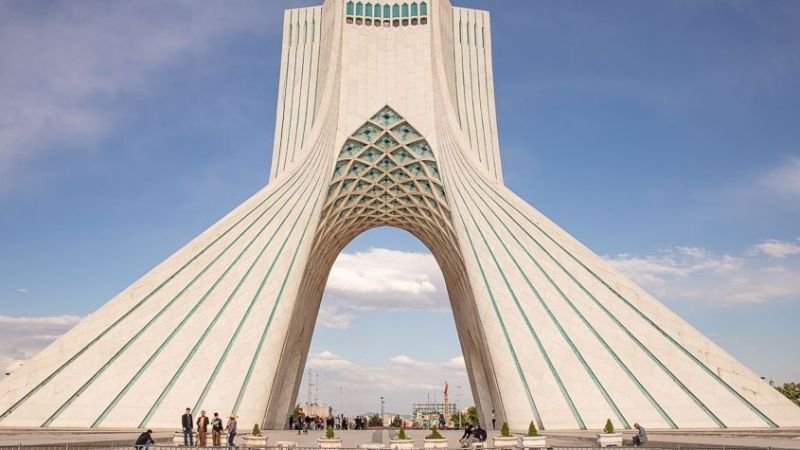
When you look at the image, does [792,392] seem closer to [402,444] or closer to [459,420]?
[459,420]

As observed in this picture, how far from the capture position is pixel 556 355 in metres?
18.2

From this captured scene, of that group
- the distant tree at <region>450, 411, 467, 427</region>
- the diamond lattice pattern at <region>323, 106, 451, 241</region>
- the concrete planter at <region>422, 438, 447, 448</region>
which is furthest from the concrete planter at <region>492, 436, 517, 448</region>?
the distant tree at <region>450, 411, 467, 427</region>

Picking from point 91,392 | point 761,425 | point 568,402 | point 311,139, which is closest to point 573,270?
point 568,402

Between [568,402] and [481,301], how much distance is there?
4481mm

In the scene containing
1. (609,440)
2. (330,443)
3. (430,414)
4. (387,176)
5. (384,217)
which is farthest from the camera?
(430,414)

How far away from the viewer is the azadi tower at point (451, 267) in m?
17.1

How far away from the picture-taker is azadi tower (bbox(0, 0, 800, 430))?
17.1 metres

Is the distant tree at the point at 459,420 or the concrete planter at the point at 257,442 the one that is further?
the distant tree at the point at 459,420

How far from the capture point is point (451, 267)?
98.9 ft

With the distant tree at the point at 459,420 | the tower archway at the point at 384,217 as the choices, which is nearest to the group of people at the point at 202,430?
the tower archway at the point at 384,217

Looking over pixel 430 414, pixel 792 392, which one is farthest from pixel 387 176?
pixel 430 414

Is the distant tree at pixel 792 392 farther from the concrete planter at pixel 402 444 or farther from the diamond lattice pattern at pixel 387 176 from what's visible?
the concrete planter at pixel 402 444

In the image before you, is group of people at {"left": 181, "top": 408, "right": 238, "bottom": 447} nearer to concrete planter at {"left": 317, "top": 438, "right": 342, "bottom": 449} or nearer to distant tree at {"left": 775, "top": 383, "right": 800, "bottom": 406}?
concrete planter at {"left": 317, "top": 438, "right": 342, "bottom": 449}

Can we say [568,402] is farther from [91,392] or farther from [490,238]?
[91,392]
